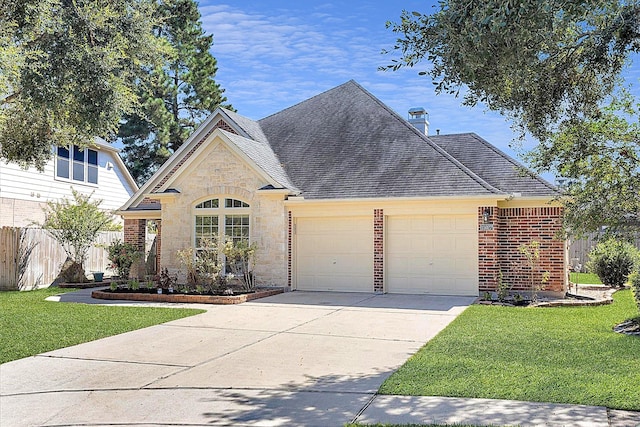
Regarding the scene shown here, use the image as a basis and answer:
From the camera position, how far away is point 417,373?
7.48 m

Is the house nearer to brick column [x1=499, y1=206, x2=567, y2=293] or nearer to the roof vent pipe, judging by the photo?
brick column [x1=499, y1=206, x2=567, y2=293]

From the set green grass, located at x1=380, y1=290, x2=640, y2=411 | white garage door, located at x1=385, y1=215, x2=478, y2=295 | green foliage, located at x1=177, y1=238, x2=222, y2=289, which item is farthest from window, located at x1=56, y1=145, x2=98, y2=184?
green grass, located at x1=380, y1=290, x2=640, y2=411

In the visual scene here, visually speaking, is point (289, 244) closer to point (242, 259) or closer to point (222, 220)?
point (242, 259)

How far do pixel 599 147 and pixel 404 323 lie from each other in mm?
4992

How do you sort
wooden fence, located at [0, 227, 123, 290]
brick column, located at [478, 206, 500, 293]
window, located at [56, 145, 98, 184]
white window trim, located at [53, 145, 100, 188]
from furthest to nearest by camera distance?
window, located at [56, 145, 98, 184]
white window trim, located at [53, 145, 100, 188]
wooden fence, located at [0, 227, 123, 290]
brick column, located at [478, 206, 500, 293]

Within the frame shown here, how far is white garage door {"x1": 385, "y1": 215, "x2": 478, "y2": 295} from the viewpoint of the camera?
16.8m

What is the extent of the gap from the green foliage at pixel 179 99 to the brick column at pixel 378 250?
22715mm

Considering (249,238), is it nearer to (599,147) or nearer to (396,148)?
(396,148)

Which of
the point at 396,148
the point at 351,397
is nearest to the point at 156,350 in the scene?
the point at 351,397

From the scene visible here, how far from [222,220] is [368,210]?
15.0 feet

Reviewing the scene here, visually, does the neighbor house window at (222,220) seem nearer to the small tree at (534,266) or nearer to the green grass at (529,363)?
the small tree at (534,266)

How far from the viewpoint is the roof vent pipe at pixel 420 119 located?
23953mm

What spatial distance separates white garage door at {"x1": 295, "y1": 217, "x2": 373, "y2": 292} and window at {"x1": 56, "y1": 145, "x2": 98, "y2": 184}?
12.9 m

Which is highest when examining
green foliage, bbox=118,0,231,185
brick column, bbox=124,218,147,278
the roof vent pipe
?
green foliage, bbox=118,0,231,185
